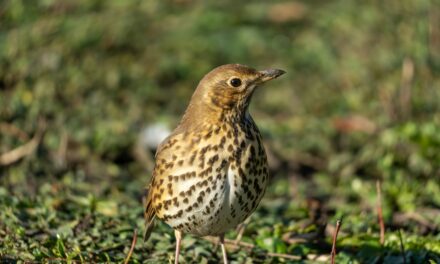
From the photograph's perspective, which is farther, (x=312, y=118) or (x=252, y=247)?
(x=312, y=118)

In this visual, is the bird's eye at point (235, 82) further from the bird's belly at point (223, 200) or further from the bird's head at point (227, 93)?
the bird's belly at point (223, 200)

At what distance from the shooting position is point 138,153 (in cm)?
771

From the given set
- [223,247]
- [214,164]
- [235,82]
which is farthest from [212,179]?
[235,82]

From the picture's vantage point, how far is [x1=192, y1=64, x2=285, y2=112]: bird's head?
5.08 meters

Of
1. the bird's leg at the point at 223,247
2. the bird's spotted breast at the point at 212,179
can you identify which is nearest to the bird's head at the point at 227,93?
the bird's spotted breast at the point at 212,179

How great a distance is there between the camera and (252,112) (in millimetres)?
8992

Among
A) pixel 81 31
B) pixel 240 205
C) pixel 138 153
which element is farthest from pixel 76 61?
pixel 240 205

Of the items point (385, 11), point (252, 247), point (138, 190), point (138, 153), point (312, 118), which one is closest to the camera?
point (252, 247)

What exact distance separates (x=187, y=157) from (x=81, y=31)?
453cm

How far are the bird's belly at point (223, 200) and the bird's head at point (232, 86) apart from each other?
0.48m

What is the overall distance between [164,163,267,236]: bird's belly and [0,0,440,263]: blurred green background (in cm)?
49

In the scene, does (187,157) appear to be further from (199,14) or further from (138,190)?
(199,14)

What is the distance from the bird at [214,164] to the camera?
474cm

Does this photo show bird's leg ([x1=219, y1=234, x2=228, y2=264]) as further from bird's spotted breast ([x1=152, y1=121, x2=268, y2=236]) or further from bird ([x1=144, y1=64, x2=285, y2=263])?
bird's spotted breast ([x1=152, y1=121, x2=268, y2=236])
